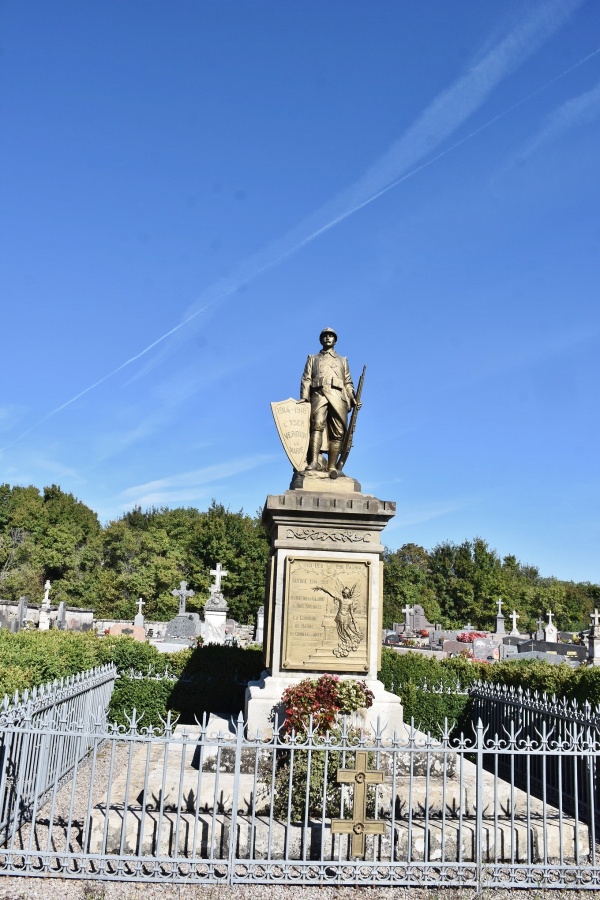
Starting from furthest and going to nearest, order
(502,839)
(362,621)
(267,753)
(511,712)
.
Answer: (511,712)
(362,621)
(267,753)
(502,839)

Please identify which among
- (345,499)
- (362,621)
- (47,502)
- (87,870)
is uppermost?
(47,502)

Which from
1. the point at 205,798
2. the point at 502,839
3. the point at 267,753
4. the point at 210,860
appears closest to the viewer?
the point at 210,860

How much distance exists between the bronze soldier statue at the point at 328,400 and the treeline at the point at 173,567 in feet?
119

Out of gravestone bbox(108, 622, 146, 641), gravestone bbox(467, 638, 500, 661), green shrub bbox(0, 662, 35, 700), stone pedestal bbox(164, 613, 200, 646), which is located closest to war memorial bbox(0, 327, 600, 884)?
green shrub bbox(0, 662, 35, 700)

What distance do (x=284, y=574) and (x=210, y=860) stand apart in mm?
Result: 3760

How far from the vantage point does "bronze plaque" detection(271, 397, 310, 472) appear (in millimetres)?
9719

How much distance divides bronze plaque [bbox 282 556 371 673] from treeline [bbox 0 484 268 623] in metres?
36.9

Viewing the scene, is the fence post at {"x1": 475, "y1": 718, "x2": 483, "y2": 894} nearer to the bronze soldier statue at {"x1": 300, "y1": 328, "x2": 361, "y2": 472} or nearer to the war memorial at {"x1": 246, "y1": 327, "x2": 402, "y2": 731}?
the war memorial at {"x1": 246, "y1": 327, "x2": 402, "y2": 731}

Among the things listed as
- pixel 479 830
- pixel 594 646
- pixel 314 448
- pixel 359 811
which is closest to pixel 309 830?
pixel 359 811

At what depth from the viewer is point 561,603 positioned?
2596 inches

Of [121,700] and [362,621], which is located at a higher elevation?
[362,621]

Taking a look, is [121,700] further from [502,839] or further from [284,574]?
[502,839]

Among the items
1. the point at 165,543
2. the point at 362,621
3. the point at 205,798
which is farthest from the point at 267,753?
the point at 165,543

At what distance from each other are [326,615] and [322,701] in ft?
4.35
